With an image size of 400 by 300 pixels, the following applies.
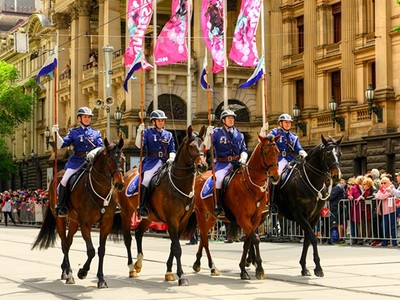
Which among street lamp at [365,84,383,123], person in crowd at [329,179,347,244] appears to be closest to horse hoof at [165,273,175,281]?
person in crowd at [329,179,347,244]

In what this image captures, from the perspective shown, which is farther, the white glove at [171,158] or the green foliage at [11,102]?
the green foliage at [11,102]

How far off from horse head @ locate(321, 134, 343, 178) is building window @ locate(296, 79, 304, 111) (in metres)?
32.4

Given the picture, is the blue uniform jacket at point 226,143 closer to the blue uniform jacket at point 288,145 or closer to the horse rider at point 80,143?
the blue uniform jacket at point 288,145

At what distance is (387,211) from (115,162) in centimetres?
1201

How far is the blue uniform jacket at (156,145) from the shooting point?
1620 cm

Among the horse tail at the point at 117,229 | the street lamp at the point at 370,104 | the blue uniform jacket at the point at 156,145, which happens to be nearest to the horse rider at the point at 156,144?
the blue uniform jacket at the point at 156,145

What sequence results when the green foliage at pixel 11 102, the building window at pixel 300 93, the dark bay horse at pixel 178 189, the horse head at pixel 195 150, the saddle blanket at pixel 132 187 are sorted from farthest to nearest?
the green foliage at pixel 11 102 → the building window at pixel 300 93 → the saddle blanket at pixel 132 187 → the dark bay horse at pixel 178 189 → the horse head at pixel 195 150

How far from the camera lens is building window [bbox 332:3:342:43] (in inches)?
1783

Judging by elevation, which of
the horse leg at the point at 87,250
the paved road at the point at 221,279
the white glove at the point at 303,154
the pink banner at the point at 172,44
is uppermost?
the pink banner at the point at 172,44

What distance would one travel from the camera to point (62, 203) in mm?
15352

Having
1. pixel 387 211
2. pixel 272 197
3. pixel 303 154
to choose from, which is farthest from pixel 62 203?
pixel 387 211

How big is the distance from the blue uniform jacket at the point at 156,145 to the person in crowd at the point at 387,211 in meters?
9.85

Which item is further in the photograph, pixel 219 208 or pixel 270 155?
pixel 219 208

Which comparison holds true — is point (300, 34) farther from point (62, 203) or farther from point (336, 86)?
point (62, 203)
